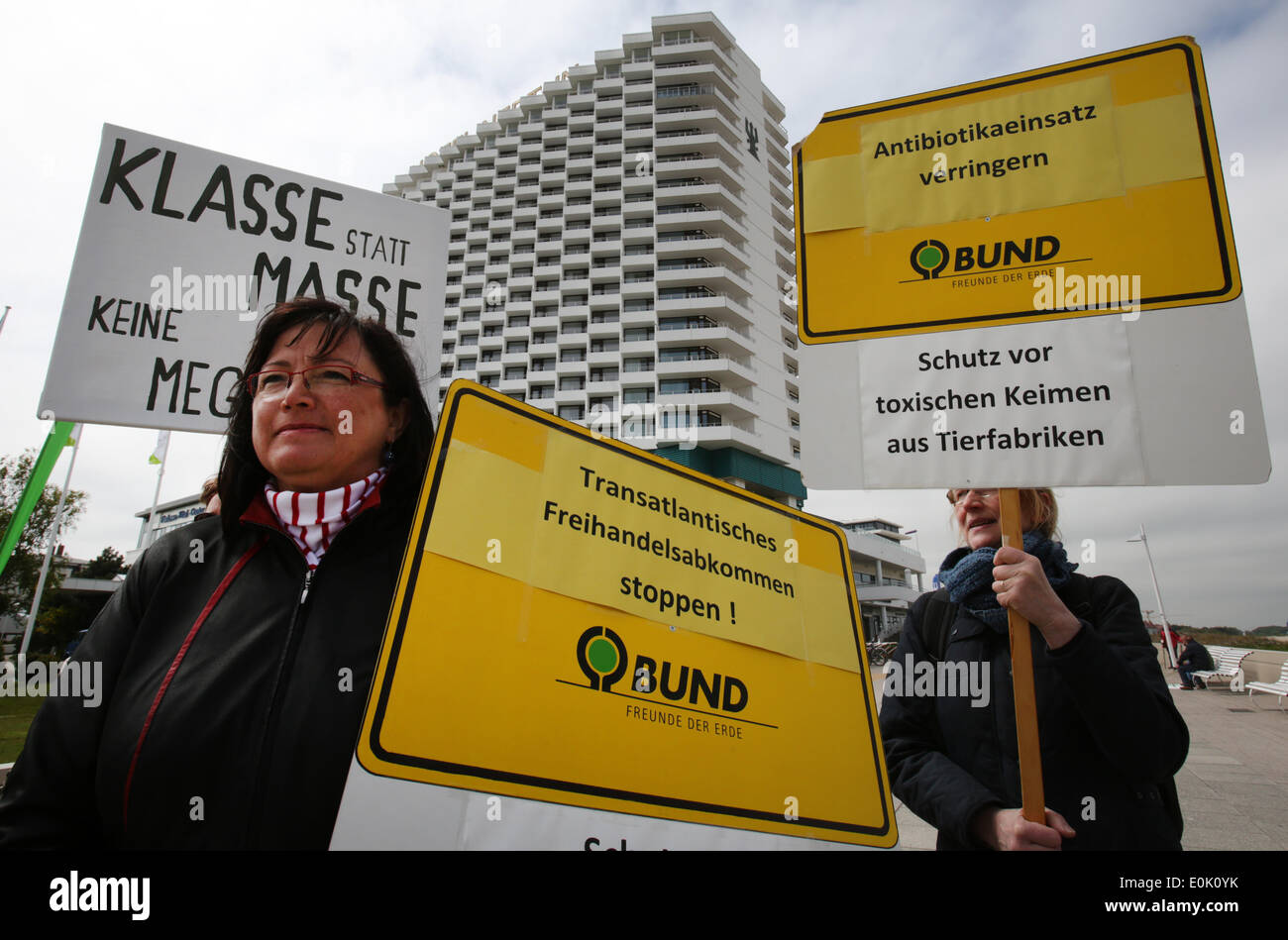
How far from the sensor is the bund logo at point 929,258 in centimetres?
146

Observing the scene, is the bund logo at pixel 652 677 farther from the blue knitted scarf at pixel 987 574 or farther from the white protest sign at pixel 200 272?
the white protest sign at pixel 200 272

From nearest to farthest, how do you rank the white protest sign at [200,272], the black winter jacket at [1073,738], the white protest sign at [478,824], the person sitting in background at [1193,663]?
the white protest sign at [478,824]
the black winter jacket at [1073,738]
the white protest sign at [200,272]
the person sitting in background at [1193,663]

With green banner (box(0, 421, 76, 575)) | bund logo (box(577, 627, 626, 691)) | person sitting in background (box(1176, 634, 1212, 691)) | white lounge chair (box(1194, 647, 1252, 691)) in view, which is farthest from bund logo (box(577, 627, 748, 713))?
person sitting in background (box(1176, 634, 1212, 691))

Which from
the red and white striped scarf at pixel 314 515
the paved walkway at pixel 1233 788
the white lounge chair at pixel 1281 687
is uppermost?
the red and white striped scarf at pixel 314 515

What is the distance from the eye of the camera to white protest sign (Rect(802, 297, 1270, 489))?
4.14ft

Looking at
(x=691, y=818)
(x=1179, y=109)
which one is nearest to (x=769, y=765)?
(x=691, y=818)

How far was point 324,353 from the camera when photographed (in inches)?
57.8

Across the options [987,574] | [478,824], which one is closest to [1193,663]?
Answer: [987,574]

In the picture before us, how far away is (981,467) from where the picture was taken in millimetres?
1337

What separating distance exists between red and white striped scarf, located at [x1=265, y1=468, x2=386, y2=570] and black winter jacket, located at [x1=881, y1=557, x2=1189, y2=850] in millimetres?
1446

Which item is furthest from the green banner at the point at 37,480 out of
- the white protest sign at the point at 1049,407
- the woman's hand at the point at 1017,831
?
the woman's hand at the point at 1017,831

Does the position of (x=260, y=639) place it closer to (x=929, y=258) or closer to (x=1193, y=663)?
(x=929, y=258)

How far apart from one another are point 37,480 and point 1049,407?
163 inches

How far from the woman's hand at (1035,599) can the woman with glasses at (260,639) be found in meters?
1.29
